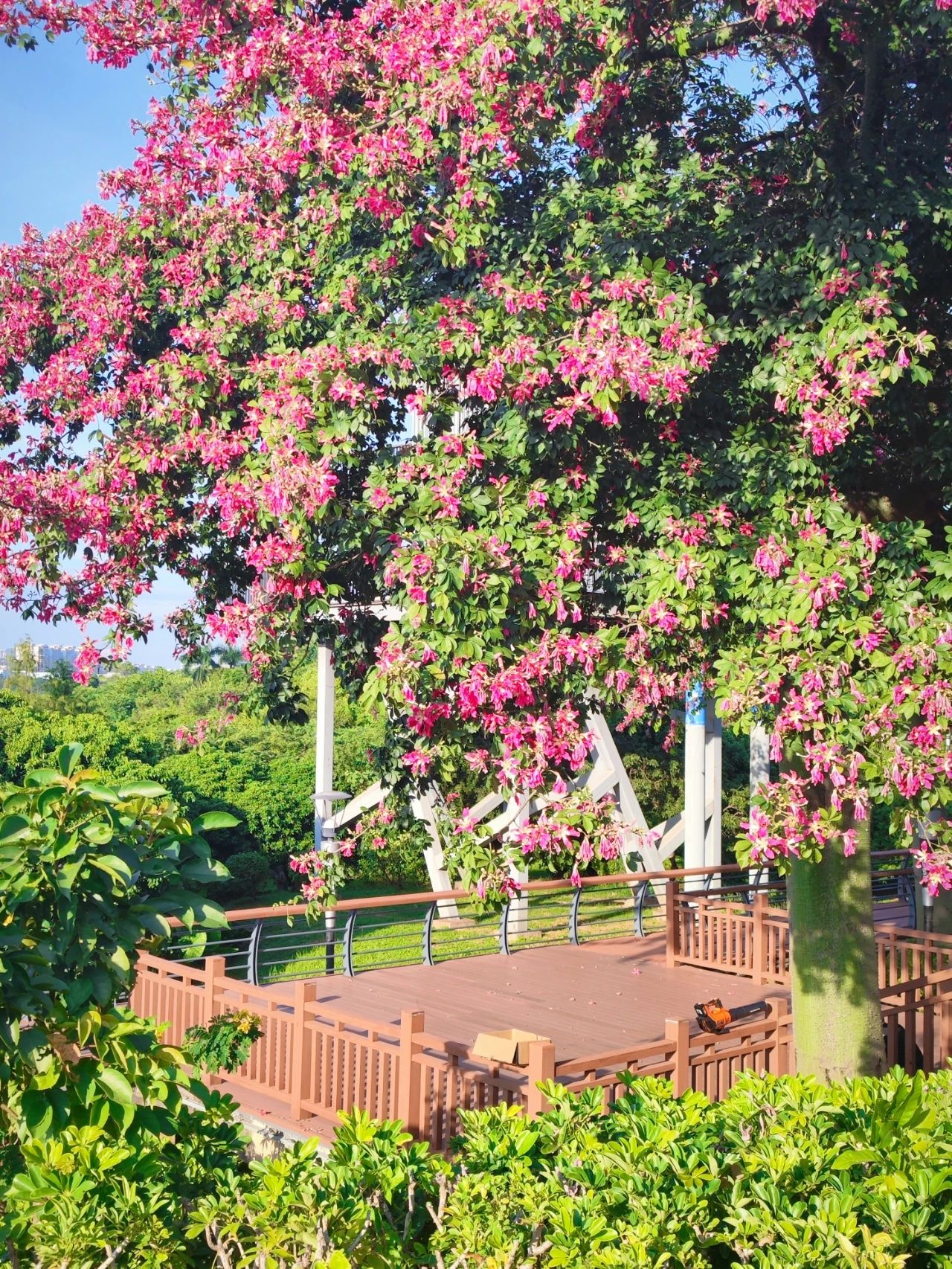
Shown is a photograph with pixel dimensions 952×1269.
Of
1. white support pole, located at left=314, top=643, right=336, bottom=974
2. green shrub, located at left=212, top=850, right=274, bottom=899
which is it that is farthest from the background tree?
white support pole, located at left=314, top=643, right=336, bottom=974

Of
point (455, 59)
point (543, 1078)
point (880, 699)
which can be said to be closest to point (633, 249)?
point (455, 59)

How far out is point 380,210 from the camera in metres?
7.66

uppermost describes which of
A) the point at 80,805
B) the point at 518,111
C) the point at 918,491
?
the point at 518,111

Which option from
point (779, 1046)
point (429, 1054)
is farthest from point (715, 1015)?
point (429, 1054)

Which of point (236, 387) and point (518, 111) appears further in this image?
point (236, 387)

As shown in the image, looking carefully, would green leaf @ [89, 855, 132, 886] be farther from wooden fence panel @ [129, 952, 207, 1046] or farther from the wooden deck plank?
the wooden deck plank

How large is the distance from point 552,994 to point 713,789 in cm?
536

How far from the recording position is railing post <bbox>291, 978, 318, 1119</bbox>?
8.22m

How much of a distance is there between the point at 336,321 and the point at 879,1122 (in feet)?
18.9

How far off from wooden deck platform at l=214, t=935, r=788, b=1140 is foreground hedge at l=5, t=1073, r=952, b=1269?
522 cm

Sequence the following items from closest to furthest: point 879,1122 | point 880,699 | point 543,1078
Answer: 1. point 879,1122
2. point 880,699
3. point 543,1078

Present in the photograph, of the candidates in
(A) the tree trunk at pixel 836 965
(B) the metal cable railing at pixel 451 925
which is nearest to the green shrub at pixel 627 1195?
(A) the tree trunk at pixel 836 965

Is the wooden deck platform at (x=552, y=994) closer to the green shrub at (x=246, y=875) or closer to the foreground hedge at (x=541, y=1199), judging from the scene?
the foreground hedge at (x=541, y=1199)

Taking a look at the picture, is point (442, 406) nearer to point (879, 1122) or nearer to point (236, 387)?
point (236, 387)
